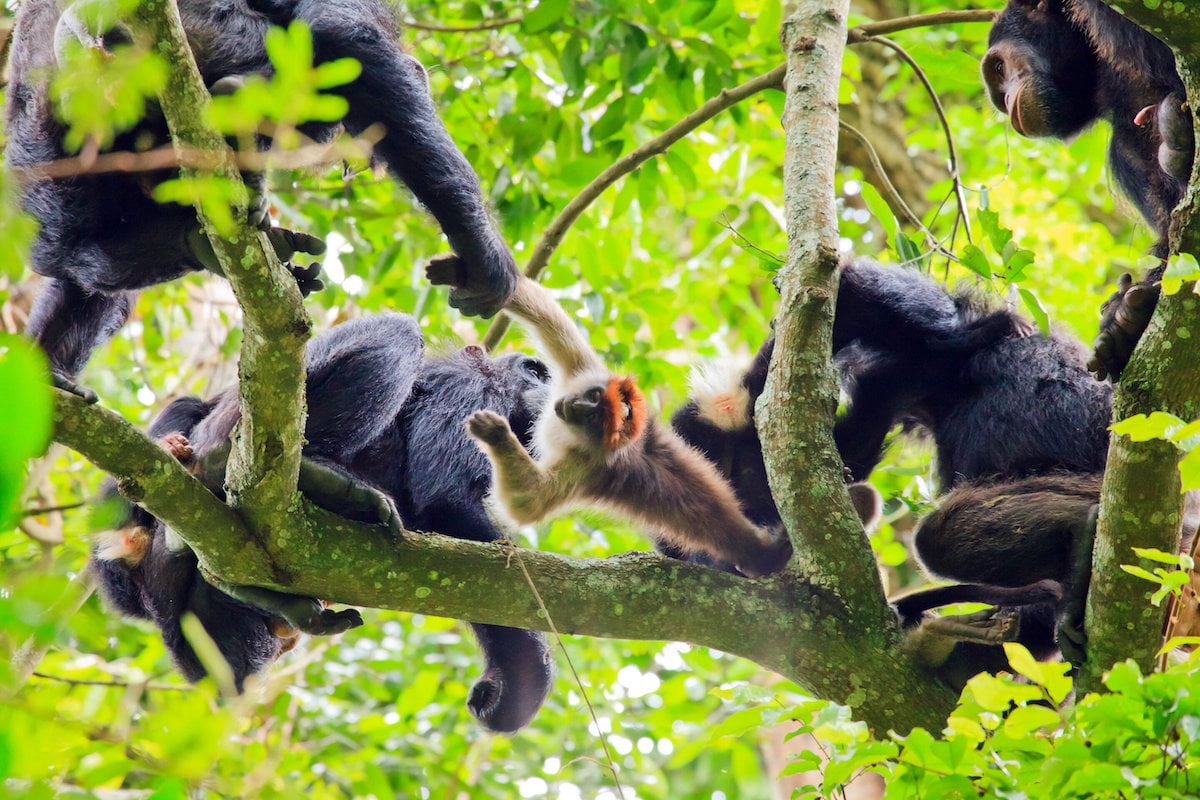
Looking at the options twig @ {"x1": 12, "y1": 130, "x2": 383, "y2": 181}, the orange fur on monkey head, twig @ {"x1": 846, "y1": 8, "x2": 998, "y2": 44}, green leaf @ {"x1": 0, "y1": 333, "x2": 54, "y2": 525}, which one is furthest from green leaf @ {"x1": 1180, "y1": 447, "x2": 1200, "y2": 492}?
twig @ {"x1": 846, "y1": 8, "x2": 998, "y2": 44}

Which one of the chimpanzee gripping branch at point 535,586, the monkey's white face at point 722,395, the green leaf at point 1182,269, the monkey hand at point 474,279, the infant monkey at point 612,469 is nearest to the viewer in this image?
the green leaf at point 1182,269

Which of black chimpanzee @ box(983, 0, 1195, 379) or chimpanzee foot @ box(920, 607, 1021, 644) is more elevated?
black chimpanzee @ box(983, 0, 1195, 379)

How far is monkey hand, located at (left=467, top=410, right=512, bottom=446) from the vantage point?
3.05m

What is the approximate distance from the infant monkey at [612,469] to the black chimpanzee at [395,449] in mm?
330

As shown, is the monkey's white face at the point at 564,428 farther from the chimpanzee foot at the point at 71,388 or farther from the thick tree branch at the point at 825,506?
the chimpanzee foot at the point at 71,388

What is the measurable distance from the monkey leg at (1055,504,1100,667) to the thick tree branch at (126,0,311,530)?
2.07 m

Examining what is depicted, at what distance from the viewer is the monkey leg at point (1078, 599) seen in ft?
8.93

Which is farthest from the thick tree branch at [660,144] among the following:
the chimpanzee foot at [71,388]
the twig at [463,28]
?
the chimpanzee foot at [71,388]

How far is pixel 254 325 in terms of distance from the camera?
2.43 metres

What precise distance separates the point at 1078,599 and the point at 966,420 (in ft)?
3.30

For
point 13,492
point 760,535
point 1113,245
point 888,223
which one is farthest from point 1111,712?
point 1113,245

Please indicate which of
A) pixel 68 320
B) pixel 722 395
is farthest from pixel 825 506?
pixel 68 320

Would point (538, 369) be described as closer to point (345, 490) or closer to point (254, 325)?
point (345, 490)

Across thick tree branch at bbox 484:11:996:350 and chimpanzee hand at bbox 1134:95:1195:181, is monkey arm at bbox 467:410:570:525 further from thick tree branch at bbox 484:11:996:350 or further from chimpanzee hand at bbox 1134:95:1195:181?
chimpanzee hand at bbox 1134:95:1195:181
